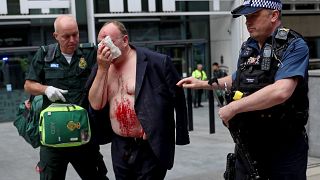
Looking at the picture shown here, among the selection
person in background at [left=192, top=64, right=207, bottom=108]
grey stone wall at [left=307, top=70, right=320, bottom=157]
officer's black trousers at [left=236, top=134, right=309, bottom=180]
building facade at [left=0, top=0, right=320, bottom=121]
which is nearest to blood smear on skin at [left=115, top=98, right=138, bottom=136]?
officer's black trousers at [left=236, top=134, right=309, bottom=180]

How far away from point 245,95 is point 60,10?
42.6 feet

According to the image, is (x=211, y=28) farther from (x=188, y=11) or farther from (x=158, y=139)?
(x=158, y=139)

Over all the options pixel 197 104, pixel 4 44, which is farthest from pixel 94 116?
pixel 197 104

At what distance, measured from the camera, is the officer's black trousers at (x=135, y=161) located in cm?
336

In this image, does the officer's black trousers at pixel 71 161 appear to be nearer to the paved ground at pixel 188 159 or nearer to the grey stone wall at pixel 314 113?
the paved ground at pixel 188 159

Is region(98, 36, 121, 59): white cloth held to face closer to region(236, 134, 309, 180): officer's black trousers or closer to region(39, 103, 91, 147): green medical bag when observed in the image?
region(39, 103, 91, 147): green medical bag

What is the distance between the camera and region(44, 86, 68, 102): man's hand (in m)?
3.81

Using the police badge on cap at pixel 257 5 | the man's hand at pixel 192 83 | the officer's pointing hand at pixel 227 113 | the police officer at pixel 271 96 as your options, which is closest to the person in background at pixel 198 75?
the man's hand at pixel 192 83

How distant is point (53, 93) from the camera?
380cm

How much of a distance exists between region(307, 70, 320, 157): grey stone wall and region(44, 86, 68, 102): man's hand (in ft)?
13.7

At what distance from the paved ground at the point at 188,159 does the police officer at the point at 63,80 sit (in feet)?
7.52

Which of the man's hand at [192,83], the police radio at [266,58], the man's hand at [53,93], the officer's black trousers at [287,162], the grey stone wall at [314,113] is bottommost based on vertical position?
the grey stone wall at [314,113]

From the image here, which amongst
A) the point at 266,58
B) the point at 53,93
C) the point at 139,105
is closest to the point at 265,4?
the point at 266,58

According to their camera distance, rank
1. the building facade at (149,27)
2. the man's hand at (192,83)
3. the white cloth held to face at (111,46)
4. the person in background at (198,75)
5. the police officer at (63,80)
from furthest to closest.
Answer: the person in background at (198,75) < the building facade at (149,27) < the police officer at (63,80) < the man's hand at (192,83) < the white cloth held to face at (111,46)
